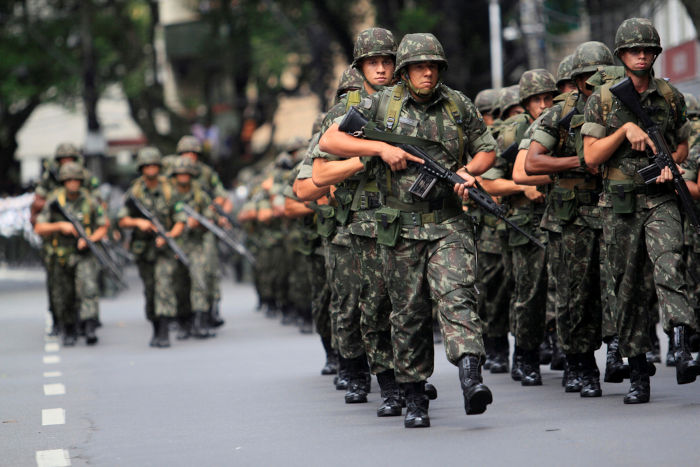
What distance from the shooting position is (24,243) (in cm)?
3894

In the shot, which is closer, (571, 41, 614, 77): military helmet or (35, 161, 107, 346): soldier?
(571, 41, 614, 77): military helmet

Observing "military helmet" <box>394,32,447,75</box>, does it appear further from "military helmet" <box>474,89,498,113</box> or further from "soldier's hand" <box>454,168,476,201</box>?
"military helmet" <box>474,89,498,113</box>

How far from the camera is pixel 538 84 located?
33.3 feet

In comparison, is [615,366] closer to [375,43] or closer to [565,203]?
[565,203]

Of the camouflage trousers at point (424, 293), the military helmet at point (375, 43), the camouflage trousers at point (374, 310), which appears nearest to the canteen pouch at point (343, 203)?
the camouflage trousers at point (374, 310)

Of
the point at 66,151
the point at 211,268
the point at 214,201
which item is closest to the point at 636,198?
the point at 211,268

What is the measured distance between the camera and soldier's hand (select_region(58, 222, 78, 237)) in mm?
15367

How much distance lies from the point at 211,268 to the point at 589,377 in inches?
295

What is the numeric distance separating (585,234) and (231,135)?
3752 cm

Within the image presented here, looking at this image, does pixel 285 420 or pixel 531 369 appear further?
pixel 531 369

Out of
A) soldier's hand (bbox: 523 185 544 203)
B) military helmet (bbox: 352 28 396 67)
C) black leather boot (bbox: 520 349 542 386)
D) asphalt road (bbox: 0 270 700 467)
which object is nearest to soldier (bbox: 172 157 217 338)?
asphalt road (bbox: 0 270 700 467)

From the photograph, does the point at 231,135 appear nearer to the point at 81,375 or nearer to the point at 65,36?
the point at 65,36

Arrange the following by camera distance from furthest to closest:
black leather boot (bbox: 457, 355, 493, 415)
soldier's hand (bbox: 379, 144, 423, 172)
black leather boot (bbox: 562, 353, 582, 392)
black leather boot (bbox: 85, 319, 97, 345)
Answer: black leather boot (bbox: 85, 319, 97, 345), black leather boot (bbox: 562, 353, 582, 392), soldier's hand (bbox: 379, 144, 423, 172), black leather boot (bbox: 457, 355, 493, 415)

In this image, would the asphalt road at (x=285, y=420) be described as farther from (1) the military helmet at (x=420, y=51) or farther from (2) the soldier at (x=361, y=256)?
(1) the military helmet at (x=420, y=51)
